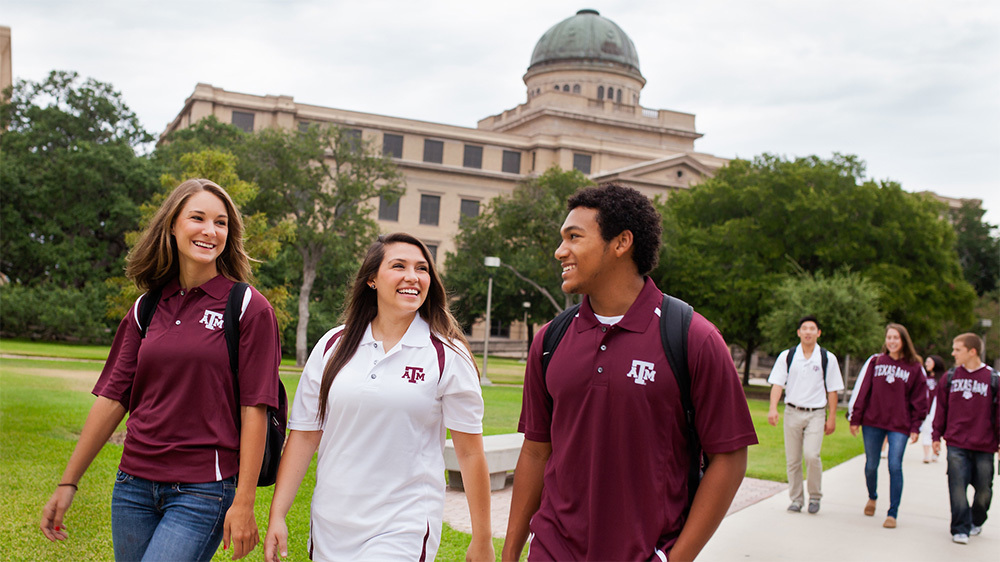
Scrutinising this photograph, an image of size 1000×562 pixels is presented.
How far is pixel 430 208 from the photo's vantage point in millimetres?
76188

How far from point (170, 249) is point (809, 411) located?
8372 millimetres

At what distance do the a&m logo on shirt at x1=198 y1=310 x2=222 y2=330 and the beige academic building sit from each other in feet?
210

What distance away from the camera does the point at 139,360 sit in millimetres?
3750

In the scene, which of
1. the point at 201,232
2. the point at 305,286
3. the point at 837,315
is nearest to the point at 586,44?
the point at 305,286

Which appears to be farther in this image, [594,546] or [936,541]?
[936,541]

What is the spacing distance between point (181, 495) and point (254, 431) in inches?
14.3

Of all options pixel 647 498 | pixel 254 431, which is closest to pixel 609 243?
pixel 647 498

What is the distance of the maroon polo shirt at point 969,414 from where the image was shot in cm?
940

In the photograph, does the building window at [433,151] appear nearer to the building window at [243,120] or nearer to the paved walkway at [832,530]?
the building window at [243,120]

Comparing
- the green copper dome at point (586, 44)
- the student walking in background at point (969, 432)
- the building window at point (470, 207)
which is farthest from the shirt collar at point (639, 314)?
the green copper dome at point (586, 44)

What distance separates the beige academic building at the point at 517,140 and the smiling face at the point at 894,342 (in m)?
56.7

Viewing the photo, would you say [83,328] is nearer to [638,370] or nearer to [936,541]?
[936,541]

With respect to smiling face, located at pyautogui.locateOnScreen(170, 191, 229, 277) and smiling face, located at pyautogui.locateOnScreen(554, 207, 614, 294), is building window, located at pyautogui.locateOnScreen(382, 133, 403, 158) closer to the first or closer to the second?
smiling face, located at pyautogui.locateOnScreen(170, 191, 229, 277)

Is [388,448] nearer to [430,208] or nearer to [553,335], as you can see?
[553,335]
